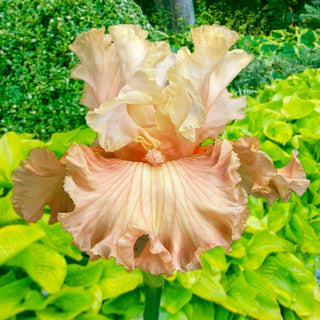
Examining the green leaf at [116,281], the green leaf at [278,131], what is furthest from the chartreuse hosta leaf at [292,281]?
the green leaf at [116,281]

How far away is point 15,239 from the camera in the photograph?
1.29 m

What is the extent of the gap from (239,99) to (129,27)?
12.0 inches

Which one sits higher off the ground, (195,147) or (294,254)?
(195,147)

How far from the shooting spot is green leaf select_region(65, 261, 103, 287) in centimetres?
142

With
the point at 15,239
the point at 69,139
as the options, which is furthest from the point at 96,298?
the point at 69,139

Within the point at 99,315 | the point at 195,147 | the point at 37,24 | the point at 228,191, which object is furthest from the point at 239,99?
the point at 37,24

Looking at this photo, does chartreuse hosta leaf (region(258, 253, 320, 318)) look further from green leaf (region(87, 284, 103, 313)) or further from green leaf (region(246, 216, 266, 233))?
green leaf (region(87, 284, 103, 313))

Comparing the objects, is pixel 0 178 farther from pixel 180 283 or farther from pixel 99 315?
pixel 180 283

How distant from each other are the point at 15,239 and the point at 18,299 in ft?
0.68

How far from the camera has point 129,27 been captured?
0.92m

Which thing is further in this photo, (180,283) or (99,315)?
(180,283)

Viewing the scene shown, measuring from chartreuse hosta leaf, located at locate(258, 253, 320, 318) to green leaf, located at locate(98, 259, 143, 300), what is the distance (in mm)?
772

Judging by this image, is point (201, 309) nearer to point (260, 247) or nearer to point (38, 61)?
point (260, 247)

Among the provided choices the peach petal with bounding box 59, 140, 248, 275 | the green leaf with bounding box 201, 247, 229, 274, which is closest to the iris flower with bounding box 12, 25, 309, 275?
the peach petal with bounding box 59, 140, 248, 275
